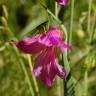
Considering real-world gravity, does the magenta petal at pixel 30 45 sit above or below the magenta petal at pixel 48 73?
above

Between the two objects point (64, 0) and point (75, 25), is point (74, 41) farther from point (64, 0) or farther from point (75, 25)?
point (64, 0)

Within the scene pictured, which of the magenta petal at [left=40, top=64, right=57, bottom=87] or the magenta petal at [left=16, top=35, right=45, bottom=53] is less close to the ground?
the magenta petal at [left=16, top=35, right=45, bottom=53]

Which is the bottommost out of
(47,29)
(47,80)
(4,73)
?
(4,73)

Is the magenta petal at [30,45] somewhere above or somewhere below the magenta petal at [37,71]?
above

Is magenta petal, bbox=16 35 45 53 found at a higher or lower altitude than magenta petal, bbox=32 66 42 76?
higher

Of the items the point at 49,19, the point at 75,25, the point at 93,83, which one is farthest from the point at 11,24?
the point at 49,19
